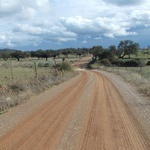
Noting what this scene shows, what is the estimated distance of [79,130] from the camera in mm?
9906

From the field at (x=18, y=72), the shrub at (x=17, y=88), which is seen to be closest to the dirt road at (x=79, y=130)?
the shrub at (x=17, y=88)

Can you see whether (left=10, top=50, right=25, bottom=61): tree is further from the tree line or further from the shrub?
the shrub

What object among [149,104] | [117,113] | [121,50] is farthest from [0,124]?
[121,50]

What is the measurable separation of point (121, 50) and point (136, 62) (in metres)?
32.8

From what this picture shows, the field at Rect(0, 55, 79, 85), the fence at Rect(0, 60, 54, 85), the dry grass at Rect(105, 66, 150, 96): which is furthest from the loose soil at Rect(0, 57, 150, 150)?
the fence at Rect(0, 60, 54, 85)

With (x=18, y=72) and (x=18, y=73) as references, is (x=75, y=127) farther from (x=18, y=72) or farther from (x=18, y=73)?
(x=18, y=72)

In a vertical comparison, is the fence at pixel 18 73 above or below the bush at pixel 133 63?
above

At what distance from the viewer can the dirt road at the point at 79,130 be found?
831 centimetres

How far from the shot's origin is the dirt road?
8.31 metres

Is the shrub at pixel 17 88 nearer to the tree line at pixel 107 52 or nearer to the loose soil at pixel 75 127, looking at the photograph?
the loose soil at pixel 75 127

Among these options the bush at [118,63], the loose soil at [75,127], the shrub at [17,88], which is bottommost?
the bush at [118,63]

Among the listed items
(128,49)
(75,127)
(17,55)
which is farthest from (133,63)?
(75,127)

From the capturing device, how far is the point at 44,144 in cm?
841

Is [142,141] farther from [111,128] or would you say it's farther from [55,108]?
[55,108]
